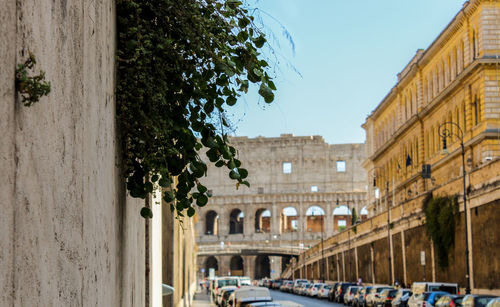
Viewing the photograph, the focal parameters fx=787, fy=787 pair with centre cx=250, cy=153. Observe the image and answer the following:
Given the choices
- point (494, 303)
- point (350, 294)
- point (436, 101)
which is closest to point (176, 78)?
point (494, 303)

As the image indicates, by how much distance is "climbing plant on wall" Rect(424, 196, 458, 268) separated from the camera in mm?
45094

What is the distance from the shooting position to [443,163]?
63.0 m

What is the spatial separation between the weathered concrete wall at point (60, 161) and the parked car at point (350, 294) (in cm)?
4422

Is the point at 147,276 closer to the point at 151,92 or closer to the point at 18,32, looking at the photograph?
the point at 151,92

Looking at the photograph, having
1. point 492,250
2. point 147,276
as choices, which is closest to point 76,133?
point 147,276

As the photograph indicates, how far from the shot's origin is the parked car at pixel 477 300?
23.3m

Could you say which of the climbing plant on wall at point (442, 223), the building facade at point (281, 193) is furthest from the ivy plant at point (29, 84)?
the building facade at point (281, 193)

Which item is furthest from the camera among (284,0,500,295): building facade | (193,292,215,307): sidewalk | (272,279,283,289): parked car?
(272,279,283,289): parked car

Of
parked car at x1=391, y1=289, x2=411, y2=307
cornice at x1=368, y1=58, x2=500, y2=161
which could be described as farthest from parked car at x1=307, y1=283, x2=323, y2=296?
parked car at x1=391, y1=289, x2=411, y2=307

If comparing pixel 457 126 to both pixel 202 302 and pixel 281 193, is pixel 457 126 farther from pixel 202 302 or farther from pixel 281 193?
pixel 281 193

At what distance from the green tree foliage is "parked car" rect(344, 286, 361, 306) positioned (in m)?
43.0

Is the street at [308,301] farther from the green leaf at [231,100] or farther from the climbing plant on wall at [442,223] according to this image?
the green leaf at [231,100]

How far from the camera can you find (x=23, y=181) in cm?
324

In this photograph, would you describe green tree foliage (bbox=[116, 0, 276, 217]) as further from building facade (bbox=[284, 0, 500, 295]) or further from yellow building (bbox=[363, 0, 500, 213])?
yellow building (bbox=[363, 0, 500, 213])
